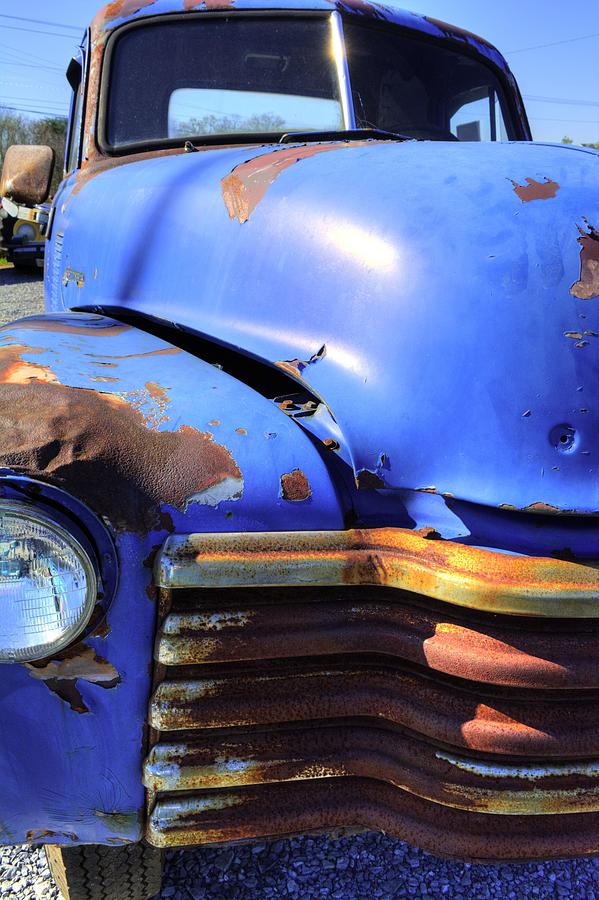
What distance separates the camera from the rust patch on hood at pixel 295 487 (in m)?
1.32

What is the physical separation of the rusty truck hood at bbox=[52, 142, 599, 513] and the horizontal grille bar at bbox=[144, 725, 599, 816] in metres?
0.45

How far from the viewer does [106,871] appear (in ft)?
5.62

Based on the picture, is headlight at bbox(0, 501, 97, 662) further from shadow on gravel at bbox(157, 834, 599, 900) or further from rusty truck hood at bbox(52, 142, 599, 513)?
shadow on gravel at bbox(157, 834, 599, 900)

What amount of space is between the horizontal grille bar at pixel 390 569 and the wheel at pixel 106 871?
2.72 ft

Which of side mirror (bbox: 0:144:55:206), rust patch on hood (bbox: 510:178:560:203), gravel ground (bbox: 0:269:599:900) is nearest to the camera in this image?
rust patch on hood (bbox: 510:178:560:203)

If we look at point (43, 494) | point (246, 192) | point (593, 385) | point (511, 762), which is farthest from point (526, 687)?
point (246, 192)

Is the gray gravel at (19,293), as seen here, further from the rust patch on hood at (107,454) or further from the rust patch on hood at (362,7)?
the rust patch on hood at (107,454)

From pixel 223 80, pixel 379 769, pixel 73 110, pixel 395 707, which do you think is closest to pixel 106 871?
pixel 379 769

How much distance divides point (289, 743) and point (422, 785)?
0.24 meters

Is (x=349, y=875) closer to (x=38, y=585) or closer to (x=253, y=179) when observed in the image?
(x=38, y=585)

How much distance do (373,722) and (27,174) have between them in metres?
2.70

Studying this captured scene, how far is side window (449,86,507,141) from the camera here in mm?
3324

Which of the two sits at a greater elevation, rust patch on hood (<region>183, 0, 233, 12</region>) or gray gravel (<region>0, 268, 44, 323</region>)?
rust patch on hood (<region>183, 0, 233, 12</region>)

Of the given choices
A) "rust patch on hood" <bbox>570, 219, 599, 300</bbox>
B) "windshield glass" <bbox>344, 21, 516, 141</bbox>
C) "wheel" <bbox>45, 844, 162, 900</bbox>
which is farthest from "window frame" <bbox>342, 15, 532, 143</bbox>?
"wheel" <bbox>45, 844, 162, 900</bbox>
